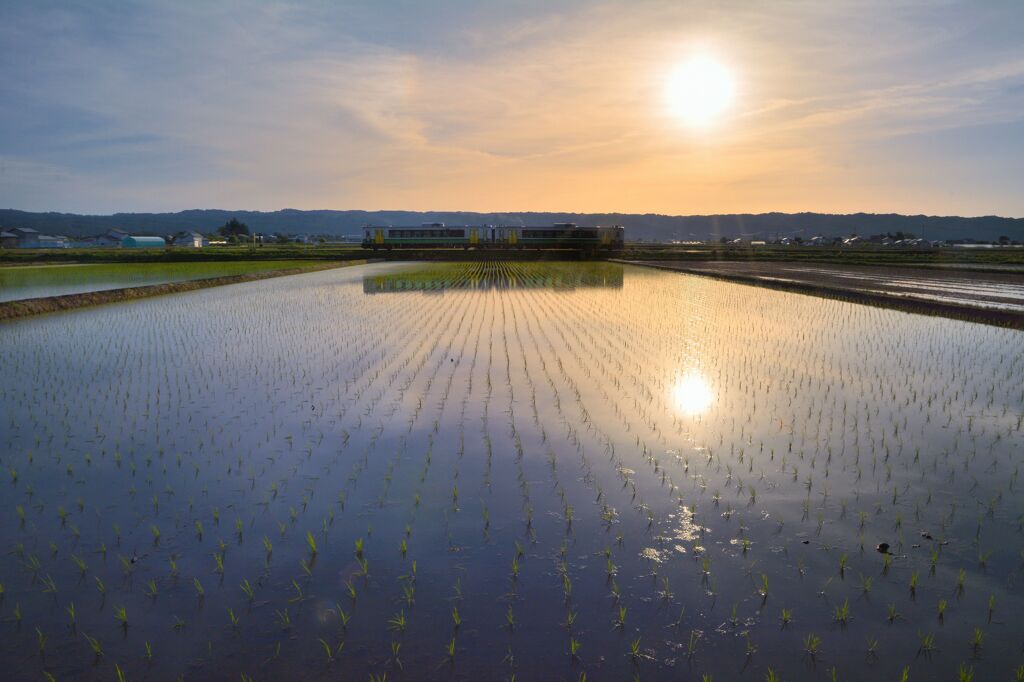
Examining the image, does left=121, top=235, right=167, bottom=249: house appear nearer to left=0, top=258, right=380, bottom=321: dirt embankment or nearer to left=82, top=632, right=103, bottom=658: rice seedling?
left=0, top=258, right=380, bottom=321: dirt embankment

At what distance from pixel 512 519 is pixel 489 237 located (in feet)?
169

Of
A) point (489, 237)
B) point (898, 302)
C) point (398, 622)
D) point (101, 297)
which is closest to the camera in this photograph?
point (398, 622)

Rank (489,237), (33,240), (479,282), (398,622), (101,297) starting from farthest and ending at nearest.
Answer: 1. (33,240)
2. (489,237)
3. (479,282)
4. (101,297)
5. (398,622)

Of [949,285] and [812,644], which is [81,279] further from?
[949,285]

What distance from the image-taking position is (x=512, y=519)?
4582 mm

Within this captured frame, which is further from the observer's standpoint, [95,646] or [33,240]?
[33,240]

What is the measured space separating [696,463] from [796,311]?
43.5 feet

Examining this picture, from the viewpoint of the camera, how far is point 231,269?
3531 cm

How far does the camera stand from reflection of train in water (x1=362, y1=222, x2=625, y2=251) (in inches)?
2126

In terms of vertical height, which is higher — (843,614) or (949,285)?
(949,285)

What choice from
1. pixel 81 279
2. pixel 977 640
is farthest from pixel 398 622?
pixel 81 279

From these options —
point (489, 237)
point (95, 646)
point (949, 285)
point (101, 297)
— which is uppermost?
point (489, 237)

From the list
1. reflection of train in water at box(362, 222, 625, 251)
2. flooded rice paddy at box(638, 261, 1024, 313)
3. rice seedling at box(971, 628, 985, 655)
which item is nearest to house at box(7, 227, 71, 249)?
reflection of train in water at box(362, 222, 625, 251)

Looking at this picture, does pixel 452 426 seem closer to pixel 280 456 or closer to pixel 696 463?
pixel 280 456
